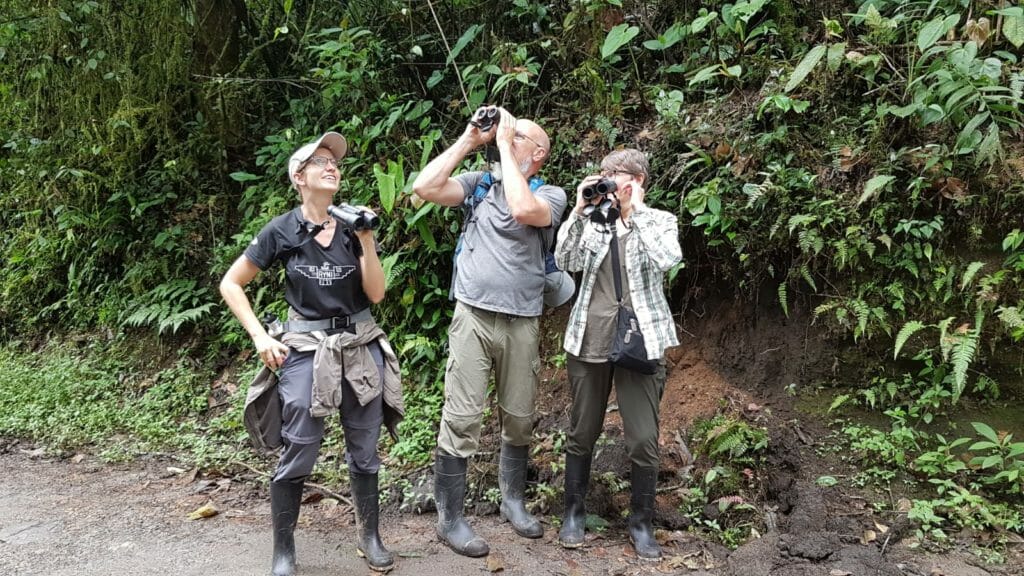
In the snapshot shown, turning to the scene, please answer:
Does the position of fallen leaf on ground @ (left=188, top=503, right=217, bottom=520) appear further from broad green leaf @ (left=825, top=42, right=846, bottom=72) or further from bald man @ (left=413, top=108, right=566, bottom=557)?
broad green leaf @ (left=825, top=42, right=846, bottom=72)

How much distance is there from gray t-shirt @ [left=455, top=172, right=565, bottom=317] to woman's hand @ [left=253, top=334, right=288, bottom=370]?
109cm

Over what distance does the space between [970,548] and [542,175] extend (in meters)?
4.01

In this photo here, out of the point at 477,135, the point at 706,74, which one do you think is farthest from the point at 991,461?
the point at 477,135

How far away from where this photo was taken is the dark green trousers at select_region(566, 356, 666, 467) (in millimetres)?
3842

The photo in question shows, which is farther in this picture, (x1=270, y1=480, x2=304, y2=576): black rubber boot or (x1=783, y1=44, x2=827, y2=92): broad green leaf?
(x1=783, y1=44, x2=827, y2=92): broad green leaf

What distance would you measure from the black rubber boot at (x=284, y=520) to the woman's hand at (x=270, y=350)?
645 mm

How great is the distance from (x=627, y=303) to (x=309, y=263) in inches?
68.5

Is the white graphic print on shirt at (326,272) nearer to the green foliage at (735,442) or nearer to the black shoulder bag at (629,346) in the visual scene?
the black shoulder bag at (629,346)

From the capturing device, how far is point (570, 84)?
20.7 feet

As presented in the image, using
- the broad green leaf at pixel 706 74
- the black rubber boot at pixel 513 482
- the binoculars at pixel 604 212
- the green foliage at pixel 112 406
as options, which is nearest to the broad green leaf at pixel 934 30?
the broad green leaf at pixel 706 74

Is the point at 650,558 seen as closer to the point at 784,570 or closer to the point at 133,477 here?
the point at 784,570

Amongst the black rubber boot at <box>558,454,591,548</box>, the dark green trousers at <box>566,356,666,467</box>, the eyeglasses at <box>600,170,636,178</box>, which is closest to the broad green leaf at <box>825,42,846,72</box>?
the eyeglasses at <box>600,170,636,178</box>

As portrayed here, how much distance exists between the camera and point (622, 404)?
3.89 m

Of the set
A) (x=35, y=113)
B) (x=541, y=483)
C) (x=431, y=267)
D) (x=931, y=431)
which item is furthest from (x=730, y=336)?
(x=35, y=113)
